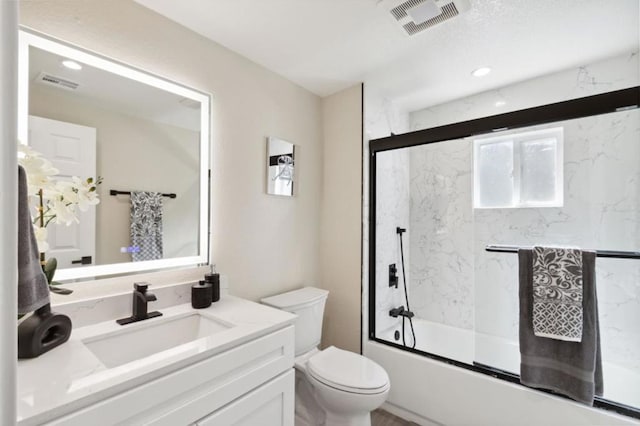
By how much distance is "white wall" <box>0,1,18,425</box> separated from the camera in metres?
0.30

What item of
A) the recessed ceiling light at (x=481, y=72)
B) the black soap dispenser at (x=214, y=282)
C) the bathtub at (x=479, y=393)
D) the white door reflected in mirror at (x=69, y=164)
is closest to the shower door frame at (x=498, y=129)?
the bathtub at (x=479, y=393)

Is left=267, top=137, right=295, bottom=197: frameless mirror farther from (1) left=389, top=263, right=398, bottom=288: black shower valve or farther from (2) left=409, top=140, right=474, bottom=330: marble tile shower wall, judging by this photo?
(2) left=409, top=140, right=474, bottom=330: marble tile shower wall

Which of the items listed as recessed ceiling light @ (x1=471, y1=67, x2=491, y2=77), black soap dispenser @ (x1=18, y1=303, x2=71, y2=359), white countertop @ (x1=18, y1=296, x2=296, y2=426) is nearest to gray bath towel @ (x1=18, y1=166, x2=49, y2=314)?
white countertop @ (x1=18, y1=296, x2=296, y2=426)

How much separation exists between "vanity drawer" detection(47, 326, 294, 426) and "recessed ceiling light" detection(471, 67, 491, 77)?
2.11 meters

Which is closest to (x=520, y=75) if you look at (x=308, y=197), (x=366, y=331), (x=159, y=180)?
(x=308, y=197)

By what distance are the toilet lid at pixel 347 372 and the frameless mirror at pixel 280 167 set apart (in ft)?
3.58

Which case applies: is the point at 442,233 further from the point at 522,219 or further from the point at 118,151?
the point at 118,151

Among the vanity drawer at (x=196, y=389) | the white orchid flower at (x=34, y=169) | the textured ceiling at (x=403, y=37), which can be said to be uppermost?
the textured ceiling at (x=403, y=37)

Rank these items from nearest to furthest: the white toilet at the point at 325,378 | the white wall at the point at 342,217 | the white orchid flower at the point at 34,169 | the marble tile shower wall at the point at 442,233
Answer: the white orchid flower at the point at 34,169 → the white toilet at the point at 325,378 → the white wall at the point at 342,217 → the marble tile shower wall at the point at 442,233

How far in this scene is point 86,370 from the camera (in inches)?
33.2

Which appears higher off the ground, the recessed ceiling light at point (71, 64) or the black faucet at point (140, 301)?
the recessed ceiling light at point (71, 64)

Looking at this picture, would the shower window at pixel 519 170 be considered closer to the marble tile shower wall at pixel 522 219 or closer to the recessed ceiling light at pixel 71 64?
the marble tile shower wall at pixel 522 219

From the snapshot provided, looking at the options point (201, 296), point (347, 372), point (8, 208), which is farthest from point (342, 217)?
point (8, 208)

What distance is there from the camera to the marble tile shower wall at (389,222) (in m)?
2.32
